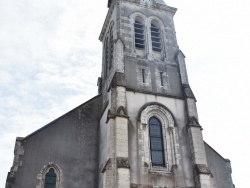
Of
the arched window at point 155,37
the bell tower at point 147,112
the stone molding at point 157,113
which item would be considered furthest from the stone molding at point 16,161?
the arched window at point 155,37

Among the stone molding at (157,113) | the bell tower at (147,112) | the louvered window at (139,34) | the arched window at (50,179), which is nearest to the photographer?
the bell tower at (147,112)

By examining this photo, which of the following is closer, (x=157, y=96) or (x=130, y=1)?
(x=157, y=96)

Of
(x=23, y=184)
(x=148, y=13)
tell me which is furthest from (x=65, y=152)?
(x=148, y=13)

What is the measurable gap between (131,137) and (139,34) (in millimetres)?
8390

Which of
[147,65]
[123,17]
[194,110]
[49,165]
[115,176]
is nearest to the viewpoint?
[115,176]

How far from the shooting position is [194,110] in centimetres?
1916

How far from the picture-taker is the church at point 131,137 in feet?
54.3

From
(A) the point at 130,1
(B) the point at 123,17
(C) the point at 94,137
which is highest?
(A) the point at 130,1

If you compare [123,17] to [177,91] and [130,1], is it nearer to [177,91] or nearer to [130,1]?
[130,1]

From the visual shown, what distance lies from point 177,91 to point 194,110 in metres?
1.72

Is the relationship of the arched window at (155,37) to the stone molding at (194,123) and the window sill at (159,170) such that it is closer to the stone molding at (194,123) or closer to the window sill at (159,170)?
the stone molding at (194,123)

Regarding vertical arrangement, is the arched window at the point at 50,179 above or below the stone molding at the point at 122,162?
below

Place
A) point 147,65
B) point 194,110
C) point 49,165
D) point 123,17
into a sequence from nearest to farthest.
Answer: point 49,165 → point 194,110 → point 147,65 → point 123,17

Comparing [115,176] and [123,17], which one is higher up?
[123,17]
